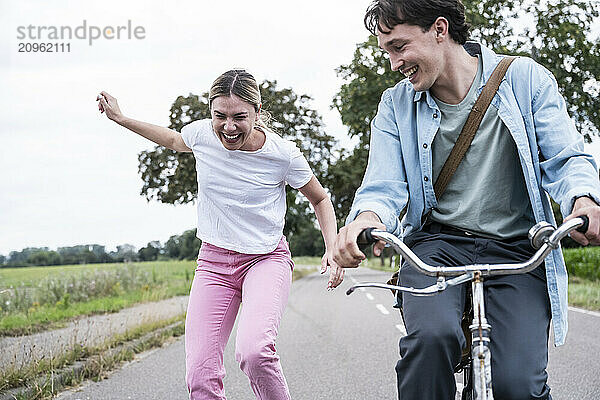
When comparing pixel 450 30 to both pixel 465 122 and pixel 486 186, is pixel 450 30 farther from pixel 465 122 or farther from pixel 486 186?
pixel 486 186

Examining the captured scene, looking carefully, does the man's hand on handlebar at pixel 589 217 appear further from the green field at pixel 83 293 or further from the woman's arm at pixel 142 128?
the green field at pixel 83 293

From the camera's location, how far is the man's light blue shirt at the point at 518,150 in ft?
9.30

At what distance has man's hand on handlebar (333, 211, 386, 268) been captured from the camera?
2564 mm

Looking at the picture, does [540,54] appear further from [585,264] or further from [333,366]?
[333,366]

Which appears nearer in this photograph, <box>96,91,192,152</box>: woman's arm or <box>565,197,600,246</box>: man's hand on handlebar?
<box>565,197,600,246</box>: man's hand on handlebar

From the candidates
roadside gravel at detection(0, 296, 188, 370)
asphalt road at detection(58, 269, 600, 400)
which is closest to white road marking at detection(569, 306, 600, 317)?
asphalt road at detection(58, 269, 600, 400)

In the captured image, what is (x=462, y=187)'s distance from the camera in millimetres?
3125

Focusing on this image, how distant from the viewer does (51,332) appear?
10.1 m

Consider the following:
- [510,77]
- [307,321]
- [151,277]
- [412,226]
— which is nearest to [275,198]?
[412,226]

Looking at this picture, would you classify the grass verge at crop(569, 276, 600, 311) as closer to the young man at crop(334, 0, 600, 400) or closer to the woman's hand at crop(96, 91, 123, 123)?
the woman's hand at crop(96, 91, 123, 123)

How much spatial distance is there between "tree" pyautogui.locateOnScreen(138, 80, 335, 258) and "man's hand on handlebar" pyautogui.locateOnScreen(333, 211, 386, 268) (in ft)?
70.9

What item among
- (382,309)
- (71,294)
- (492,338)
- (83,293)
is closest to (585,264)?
(382,309)

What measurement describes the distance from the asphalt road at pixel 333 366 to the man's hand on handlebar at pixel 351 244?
3877 millimetres

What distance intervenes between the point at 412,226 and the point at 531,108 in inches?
25.0
